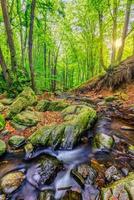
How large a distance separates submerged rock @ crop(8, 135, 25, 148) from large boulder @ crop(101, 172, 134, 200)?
3174 millimetres

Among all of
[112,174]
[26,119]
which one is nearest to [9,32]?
[26,119]

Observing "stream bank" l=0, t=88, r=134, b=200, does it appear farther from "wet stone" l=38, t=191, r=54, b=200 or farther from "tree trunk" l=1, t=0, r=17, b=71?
"tree trunk" l=1, t=0, r=17, b=71

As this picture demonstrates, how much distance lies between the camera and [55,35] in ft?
77.0

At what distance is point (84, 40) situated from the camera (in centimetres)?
2377

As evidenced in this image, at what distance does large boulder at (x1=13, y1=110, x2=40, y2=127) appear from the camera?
24.0 feet

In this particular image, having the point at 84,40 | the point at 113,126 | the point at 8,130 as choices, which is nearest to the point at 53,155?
the point at 8,130

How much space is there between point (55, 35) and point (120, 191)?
2215 cm

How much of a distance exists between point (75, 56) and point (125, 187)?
25004mm

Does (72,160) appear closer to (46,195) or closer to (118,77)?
(46,195)

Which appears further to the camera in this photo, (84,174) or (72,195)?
(84,174)

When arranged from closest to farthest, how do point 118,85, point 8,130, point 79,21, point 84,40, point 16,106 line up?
point 8,130 < point 16,106 < point 118,85 < point 79,21 < point 84,40

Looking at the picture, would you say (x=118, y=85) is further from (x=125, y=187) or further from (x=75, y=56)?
(x=75, y=56)

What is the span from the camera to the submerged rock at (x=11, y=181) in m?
4.32

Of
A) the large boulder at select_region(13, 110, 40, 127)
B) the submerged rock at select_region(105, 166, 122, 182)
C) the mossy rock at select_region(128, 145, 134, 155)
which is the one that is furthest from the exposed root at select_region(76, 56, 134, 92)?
the submerged rock at select_region(105, 166, 122, 182)
